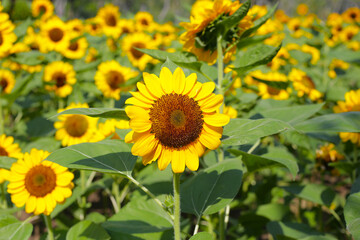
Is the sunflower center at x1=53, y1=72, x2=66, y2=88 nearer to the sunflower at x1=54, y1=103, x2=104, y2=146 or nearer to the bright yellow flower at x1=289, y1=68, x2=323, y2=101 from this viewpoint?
the sunflower at x1=54, y1=103, x2=104, y2=146

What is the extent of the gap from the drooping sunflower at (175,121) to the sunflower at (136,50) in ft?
8.03

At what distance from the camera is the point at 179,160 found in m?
0.98

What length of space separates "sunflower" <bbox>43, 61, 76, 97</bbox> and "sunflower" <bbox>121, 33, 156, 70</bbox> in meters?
0.72

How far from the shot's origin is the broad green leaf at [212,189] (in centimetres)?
128

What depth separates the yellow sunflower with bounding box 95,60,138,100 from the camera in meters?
2.87

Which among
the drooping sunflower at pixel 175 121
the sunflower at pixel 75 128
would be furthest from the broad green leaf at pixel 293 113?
the sunflower at pixel 75 128

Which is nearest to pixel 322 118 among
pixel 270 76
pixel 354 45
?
pixel 270 76

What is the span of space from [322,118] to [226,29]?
59cm

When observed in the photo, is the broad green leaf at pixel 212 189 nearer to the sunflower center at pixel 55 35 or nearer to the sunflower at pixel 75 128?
the sunflower at pixel 75 128

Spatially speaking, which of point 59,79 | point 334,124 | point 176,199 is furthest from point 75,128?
point 334,124

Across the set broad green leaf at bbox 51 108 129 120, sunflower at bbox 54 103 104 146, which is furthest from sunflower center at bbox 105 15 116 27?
broad green leaf at bbox 51 108 129 120

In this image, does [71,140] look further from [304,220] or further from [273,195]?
[304,220]

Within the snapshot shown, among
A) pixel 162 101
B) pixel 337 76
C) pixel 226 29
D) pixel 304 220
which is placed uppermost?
pixel 226 29

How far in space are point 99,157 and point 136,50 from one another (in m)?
2.62
